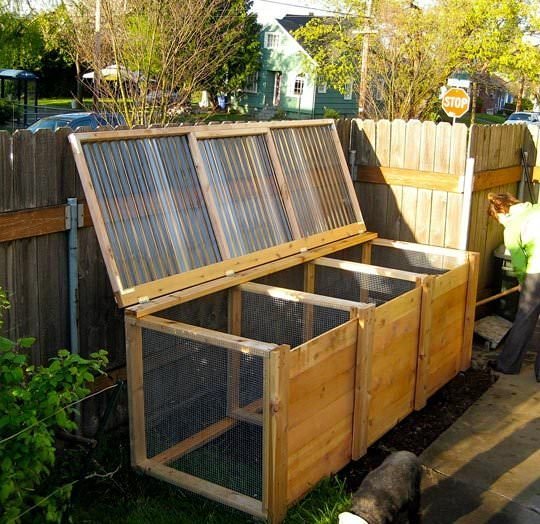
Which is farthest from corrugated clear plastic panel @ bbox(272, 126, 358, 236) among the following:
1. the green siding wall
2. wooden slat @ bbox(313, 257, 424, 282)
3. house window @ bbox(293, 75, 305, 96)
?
house window @ bbox(293, 75, 305, 96)

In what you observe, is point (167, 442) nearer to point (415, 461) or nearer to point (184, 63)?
point (415, 461)

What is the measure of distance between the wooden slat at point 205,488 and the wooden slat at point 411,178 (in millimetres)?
4331

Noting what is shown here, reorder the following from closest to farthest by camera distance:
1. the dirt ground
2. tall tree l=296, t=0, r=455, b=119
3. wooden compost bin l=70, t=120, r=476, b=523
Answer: wooden compost bin l=70, t=120, r=476, b=523 < the dirt ground < tall tree l=296, t=0, r=455, b=119

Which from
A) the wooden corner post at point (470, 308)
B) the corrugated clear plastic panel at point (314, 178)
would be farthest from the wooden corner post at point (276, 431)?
the wooden corner post at point (470, 308)

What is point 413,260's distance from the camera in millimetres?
7488

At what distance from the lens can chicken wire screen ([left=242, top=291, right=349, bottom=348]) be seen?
5.74m

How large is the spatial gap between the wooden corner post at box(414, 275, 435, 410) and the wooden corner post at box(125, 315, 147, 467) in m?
2.36

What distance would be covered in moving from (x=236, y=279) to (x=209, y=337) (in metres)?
1.16

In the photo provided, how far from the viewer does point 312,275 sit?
6.86 m

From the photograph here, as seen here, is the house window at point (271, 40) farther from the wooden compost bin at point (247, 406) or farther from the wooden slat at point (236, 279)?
the wooden compost bin at point (247, 406)

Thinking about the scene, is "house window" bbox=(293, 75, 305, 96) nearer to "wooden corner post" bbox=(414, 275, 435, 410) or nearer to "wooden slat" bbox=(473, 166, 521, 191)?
"wooden slat" bbox=(473, 166, 521, 191)

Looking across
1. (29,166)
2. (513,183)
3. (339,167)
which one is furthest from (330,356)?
(513,183)

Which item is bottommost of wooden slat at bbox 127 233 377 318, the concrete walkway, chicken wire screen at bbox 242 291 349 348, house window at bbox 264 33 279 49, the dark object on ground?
the concrete walkway

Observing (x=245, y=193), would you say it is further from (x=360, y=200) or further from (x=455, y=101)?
(x=455, y=101)
